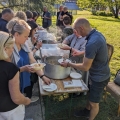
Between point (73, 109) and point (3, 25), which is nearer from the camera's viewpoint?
point (73, 109)

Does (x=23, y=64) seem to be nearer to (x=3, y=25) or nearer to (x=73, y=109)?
(x=73, y=109)

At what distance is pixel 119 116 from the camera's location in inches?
113

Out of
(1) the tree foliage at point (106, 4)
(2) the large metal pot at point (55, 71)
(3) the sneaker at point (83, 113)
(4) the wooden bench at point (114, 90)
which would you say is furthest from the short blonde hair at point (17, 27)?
(1) the tree foliage at point (106, 4)

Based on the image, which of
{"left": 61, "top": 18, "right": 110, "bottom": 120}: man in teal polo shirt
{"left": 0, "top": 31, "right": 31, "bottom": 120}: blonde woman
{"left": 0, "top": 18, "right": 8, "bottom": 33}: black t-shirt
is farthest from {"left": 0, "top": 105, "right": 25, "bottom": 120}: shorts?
{"left": 0, "top": 18, "right": 8, "bottom": 33}: black t-shirt

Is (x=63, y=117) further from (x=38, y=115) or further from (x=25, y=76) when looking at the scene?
(x=25, y=76)

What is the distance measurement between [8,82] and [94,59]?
1137mm

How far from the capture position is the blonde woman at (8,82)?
4.09 feet

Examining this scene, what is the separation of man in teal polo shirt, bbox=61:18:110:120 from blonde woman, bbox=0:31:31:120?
0.84 meters

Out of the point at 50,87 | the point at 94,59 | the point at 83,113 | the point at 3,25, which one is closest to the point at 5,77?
the point at 50,87

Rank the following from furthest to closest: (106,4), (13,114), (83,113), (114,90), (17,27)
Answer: (106,4) → (114,90) → (83,113) → (17,27) → (13,114)

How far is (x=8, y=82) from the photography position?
128 centimetres

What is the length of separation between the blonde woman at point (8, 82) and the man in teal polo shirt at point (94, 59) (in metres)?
0.84

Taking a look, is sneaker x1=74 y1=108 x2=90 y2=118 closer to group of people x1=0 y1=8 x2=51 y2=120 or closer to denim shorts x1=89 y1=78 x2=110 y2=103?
denim shorts x1=89 y1=78 x2=110 y2=103

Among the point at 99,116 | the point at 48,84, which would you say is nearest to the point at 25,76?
the point at 48,84
